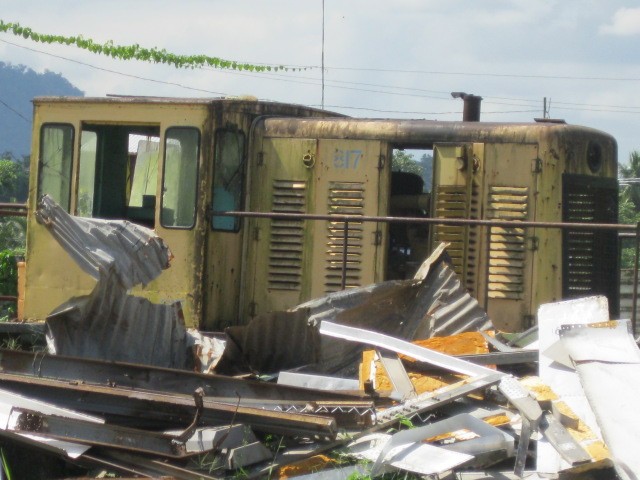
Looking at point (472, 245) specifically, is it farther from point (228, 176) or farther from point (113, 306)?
point (113, 306)

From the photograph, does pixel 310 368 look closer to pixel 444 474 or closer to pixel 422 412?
pixel 422 412

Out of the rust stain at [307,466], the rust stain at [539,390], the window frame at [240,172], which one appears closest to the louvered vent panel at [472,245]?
the window frame at [240,172]

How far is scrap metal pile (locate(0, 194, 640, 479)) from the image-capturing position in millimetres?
5578

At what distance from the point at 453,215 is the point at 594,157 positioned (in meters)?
1.23

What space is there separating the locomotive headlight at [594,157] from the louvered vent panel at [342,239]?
1.81 meters

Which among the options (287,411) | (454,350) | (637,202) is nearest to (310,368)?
(454,350)

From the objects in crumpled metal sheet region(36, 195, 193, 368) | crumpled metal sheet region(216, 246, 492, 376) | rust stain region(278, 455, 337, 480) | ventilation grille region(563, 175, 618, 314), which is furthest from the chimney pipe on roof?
rust stain region(278, 455, 337, 480)

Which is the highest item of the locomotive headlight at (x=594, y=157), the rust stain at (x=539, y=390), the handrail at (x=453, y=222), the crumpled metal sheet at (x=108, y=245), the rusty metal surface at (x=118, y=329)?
the locomotive headlight at (x=594, y=157)

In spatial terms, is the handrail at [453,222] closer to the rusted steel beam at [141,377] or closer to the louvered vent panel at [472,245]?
the louvered vent panel at [472,245]

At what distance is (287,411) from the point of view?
6117 mm

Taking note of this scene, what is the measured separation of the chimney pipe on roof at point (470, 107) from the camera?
9.31 meters

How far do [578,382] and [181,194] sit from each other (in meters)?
3.66

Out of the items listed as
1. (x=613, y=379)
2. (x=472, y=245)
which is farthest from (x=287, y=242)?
(x=613, y=379)

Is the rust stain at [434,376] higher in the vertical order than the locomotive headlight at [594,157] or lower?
lower
